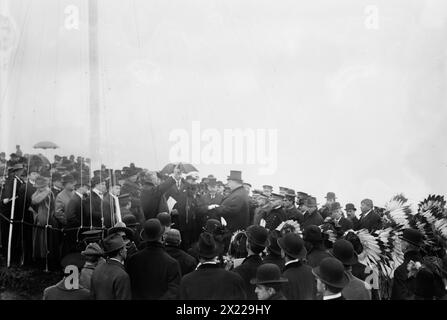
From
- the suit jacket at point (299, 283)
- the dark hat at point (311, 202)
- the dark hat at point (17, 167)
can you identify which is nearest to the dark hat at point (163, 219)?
the suit jacket at point (299, 283)

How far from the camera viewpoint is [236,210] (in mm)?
9219

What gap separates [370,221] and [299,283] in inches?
207

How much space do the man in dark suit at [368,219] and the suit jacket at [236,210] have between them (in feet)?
7.69

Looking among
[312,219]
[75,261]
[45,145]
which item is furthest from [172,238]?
[45,145]

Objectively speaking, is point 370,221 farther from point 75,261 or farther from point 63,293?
point 63,293

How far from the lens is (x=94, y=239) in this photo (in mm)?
6422

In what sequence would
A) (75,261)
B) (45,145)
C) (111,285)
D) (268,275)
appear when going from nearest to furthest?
(268,275) < (111,285) < (75,261) < (45,145)

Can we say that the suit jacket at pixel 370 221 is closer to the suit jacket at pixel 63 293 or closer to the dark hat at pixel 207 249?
the dark hat at pixel 207 249

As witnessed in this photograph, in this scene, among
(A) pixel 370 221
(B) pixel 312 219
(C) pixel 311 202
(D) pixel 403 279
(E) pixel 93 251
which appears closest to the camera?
(E) pixel 93 251

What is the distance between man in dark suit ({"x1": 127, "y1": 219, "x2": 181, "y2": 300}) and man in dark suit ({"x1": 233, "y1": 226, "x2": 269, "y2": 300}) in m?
0.70

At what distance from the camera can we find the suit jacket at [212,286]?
464 centimetres

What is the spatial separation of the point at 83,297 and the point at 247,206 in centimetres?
505

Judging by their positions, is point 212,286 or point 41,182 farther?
point 41,182
